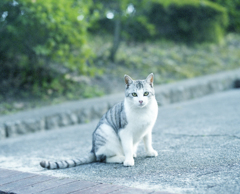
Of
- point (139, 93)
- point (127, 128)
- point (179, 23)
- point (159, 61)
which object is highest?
point (179, 23)

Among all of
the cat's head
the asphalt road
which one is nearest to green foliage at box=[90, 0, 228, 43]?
the asphalt road

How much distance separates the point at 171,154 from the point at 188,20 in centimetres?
758

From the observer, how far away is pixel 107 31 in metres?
9.80

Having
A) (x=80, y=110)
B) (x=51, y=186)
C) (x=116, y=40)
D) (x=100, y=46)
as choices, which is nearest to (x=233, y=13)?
(x=100, y=46)

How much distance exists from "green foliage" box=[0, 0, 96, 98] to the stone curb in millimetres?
941

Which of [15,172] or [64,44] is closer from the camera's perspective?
[15,172]

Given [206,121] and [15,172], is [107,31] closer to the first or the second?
[206,121]

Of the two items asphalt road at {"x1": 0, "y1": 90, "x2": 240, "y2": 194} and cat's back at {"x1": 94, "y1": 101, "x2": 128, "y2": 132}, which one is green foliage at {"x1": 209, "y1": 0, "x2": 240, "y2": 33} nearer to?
asphalt road at {"x1": 0, "y1": 90, "x2": 240, "y2": 194}

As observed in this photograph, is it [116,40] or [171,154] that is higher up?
[116,40]

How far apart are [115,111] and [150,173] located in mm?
834

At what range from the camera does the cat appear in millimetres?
2922

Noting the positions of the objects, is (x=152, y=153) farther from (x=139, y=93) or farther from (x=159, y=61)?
(x=159, y=61)

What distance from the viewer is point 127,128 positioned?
116 inches

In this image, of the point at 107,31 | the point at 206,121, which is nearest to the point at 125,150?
the point at 206,121
